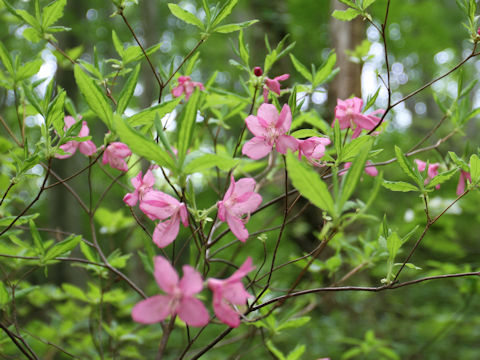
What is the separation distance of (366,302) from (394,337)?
0.31m

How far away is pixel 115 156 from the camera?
3.01ft

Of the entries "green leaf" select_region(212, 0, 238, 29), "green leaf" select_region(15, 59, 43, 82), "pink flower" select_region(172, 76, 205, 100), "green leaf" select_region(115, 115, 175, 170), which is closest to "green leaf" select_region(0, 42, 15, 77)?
"green leaf" select_region(15, 59, 43, 82)

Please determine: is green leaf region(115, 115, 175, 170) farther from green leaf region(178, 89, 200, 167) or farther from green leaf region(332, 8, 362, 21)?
green leaf region(332, 8, 362, 21)

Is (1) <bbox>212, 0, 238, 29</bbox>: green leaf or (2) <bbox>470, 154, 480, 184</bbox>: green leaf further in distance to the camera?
(1) <bbox>212, 0, 238, 29</bbox>: green leaf

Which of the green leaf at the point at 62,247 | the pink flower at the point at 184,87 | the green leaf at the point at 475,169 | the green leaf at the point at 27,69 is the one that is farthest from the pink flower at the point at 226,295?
the green leaf at the point at 27,69

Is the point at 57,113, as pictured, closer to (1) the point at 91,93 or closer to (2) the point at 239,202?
(1) the point at 91,93

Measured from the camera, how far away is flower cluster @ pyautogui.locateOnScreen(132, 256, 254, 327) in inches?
20.3

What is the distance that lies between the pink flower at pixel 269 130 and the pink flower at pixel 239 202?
3.8 inches

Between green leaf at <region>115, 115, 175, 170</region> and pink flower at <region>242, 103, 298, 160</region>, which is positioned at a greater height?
green leaf at <region>115, 115, 175, 170</region>

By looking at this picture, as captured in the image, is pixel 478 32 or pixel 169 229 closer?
pixel 169 229

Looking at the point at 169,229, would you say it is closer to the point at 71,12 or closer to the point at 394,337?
the point at 394,337

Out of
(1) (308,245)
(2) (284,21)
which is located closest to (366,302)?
(1) (308,245)

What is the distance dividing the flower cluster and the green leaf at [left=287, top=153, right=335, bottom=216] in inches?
4.9

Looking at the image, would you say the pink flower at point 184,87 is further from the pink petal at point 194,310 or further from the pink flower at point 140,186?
the pink petal at point 194,310
